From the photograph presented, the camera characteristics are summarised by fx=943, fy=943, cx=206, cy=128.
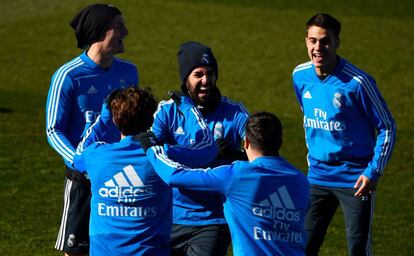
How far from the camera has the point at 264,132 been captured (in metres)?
6.95

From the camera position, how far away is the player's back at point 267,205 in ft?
22.8

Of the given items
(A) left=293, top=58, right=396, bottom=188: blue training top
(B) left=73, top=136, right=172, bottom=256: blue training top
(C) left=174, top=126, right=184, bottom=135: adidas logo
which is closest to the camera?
(B) left=73, top=136, right=172, bottom=256: blue training top

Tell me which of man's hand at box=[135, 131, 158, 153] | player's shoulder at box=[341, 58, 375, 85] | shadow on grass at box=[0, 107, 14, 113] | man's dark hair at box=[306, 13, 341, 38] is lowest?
shadow on grass at box=[0, 107, 14, 113]

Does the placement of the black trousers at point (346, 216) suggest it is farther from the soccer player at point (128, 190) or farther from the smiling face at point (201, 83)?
the soccer player at point (128, 190)

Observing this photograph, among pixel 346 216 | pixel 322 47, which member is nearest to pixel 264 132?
pixel 322 47

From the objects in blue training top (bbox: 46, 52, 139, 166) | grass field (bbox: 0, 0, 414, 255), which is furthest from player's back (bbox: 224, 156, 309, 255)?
grass field (bbox: 0, 0, 414, 255)

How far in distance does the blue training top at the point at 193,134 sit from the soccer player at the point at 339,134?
1248mm

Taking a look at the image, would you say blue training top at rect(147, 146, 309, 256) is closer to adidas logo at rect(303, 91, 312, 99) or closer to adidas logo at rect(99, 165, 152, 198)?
adidas logo at rect(99, 165, 152, 198)

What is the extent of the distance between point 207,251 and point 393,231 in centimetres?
612

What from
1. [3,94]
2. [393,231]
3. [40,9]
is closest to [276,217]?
[393,231]

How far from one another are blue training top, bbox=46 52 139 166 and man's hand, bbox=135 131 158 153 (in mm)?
1615

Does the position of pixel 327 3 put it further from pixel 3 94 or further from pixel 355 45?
pixel 3 94

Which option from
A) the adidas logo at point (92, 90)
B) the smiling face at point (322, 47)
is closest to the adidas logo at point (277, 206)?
the adidas logo at point (92, 90)

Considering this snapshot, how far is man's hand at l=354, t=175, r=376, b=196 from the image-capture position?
9.27 metres
